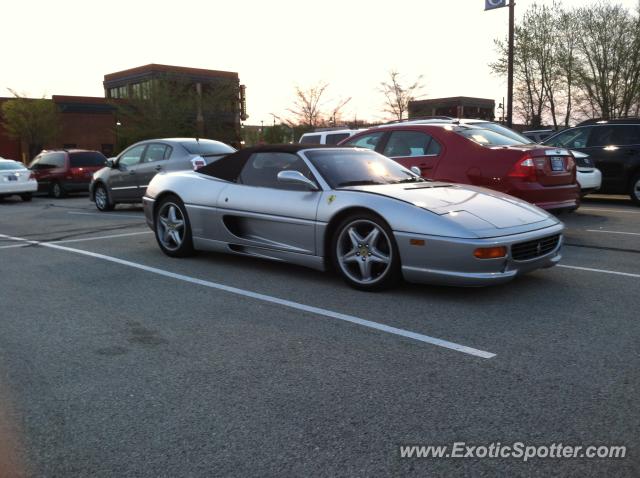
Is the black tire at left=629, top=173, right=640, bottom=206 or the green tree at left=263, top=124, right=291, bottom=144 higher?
the green tree at left=263, top=124, right=291, bottom=144

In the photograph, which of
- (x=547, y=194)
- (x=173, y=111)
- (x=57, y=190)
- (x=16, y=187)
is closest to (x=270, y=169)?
(x=547, y=194)

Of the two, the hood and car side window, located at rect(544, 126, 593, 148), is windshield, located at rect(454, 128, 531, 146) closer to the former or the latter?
the hood

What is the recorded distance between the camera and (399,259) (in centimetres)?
509

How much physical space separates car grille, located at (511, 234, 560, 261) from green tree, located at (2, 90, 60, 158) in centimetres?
4719

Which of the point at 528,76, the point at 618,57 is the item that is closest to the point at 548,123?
the point at 528,76

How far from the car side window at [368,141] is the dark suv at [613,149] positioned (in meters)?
4.85

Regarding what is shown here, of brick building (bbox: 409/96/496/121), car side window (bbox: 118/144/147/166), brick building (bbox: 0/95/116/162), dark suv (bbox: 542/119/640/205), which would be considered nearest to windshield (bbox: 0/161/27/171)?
car side window (bbox: 118/144/147/166)

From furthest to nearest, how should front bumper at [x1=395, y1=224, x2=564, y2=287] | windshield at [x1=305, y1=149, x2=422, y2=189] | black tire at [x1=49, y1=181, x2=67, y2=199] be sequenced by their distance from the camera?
black tire at [x1=49, y1=181, x2=67, y2=199]
windshield at [x1=305, y1=149, x2=422, y2=189]
front bumper at [x1=395, y1=224, x2=564, y2=287]

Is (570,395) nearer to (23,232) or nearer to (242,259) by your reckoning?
(242,259)

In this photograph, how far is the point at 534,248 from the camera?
5.14 m

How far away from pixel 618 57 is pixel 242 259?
29165 mm

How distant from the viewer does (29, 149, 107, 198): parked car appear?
62.1ft

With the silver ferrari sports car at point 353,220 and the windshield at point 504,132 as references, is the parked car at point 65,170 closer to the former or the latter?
the silver ferrari sports car at point 353,220

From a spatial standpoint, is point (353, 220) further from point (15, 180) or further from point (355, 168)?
point (15, 180)
